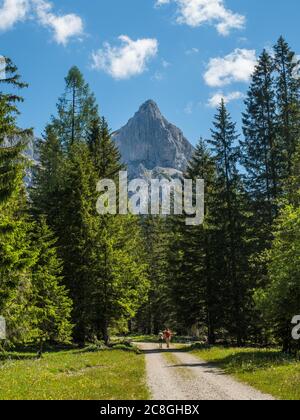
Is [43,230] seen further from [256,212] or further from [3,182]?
[256,212]

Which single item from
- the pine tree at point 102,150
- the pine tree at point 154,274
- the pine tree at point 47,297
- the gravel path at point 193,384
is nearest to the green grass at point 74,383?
the gravel path at point 193,384

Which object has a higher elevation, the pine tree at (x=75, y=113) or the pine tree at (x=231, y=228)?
the pine tree at (x=75, y=113)

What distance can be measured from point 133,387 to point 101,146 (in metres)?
36.8

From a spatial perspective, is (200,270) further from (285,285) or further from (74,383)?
(74,383)

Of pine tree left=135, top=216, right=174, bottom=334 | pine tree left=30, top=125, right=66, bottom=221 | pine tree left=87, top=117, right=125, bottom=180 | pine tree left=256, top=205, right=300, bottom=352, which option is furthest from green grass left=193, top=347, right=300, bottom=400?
pine tree left=135, top=216, right=174, bottom=334

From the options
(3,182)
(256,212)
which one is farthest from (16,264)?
(256,212)

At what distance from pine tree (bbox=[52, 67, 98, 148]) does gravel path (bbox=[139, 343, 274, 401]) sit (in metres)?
30.9

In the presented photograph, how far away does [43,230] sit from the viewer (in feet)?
113

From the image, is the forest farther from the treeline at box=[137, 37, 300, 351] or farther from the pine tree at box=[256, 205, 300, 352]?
the pine tree at box=[256, 205, 300, 352]

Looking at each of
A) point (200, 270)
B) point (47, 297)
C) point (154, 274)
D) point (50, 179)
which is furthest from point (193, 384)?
point (154, 274)

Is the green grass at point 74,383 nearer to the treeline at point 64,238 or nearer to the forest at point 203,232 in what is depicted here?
the treeline at point 64,238

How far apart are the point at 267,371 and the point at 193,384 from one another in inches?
152

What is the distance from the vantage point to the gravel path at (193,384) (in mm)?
15648

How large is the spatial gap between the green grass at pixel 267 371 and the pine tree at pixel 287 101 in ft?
64.8
